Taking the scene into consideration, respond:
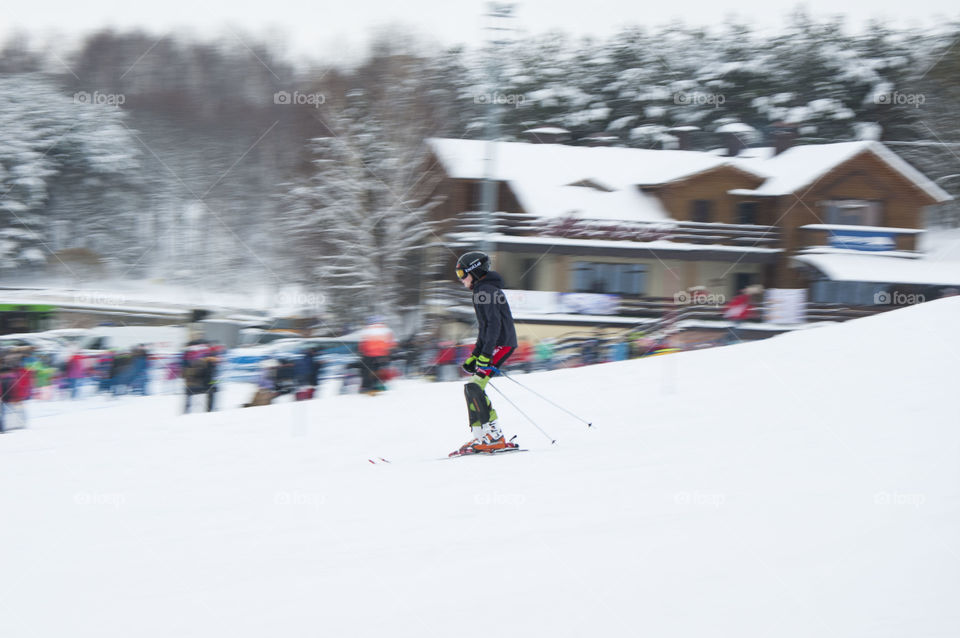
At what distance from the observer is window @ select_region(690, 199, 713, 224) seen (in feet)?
87.4

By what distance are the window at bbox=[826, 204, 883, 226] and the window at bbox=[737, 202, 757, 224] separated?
2.23 metres

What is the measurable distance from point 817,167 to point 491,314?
890 inches

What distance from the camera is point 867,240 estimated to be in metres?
25.8

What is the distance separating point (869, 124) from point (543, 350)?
23.4 metres

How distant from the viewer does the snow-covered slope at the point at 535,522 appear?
11.1 ft

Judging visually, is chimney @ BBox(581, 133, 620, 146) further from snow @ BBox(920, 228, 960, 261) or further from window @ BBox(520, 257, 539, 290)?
snow @ BBox(920, 228, 960, 261)

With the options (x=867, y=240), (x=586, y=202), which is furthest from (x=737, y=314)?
(x=867, y=240)

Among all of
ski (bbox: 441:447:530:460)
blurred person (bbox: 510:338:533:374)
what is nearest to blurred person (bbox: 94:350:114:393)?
blurred person (bbox: 510:338:533:374)

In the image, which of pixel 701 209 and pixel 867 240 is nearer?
pixel 867 240

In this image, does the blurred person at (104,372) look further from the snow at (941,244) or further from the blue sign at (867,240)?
the snow at (941,244)

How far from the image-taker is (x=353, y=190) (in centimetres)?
2519

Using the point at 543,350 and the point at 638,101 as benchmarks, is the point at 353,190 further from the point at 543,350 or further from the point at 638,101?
the point at 638,101

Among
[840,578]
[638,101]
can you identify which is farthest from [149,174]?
[840,578]

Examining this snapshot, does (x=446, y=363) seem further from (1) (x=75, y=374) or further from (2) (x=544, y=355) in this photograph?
(1) (x=75, y=374)
